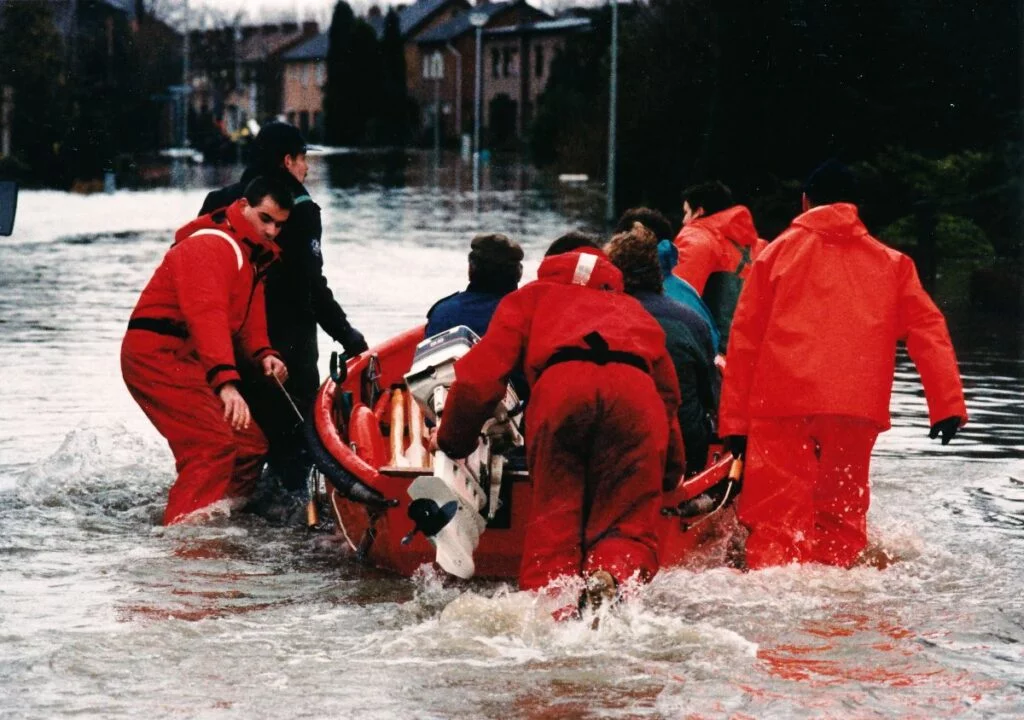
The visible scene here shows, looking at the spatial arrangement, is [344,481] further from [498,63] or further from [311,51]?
[311,51]

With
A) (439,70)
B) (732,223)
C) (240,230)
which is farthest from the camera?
(439,70)

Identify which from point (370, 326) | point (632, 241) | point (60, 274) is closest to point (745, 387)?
point (632, 241)

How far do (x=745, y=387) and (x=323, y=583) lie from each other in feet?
6.58

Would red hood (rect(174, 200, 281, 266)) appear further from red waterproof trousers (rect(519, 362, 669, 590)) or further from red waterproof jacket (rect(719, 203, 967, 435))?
red waterproof trousers (rect(519, 362, 669, 590))

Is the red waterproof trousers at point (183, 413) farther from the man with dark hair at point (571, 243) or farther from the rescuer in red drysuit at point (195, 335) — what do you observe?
the man with dark hair at point (571, 243)

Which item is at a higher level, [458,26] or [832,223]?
[458,26]

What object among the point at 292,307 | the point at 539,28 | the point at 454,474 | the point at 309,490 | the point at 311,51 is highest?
the point at 539,28

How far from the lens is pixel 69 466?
1099cm

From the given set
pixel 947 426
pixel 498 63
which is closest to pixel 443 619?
pixel 947 426

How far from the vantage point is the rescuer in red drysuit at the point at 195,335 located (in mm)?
9062

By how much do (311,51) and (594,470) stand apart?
127 meters

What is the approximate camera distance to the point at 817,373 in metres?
7.89

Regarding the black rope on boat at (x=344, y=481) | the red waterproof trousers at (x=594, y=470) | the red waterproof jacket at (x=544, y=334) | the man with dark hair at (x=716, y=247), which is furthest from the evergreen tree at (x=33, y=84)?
the red waterproof trousers at (x=594, y=470)

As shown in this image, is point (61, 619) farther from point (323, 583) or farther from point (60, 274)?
point (60, 274)
